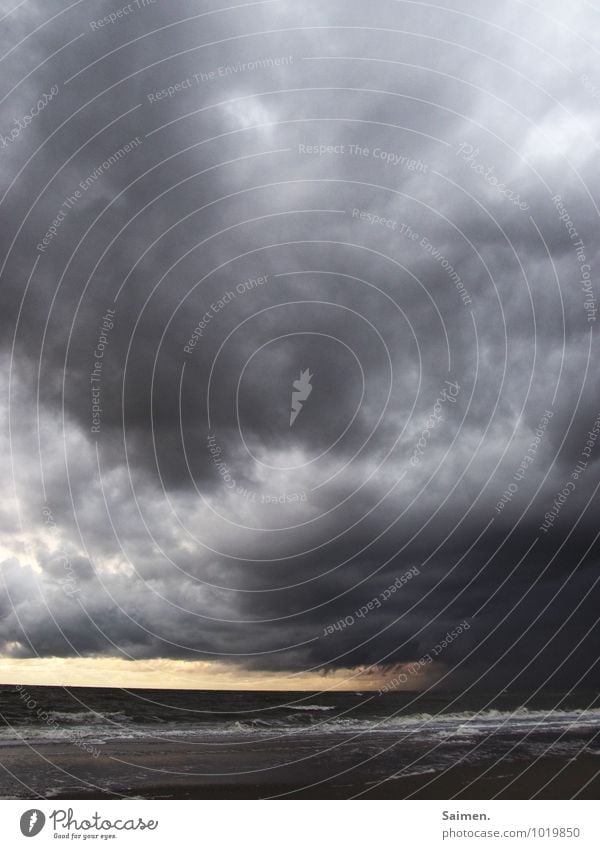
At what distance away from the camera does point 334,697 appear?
3164 inches

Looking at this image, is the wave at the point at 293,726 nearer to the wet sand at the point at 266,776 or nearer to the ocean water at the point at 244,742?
the ocean water at the point at 244,742

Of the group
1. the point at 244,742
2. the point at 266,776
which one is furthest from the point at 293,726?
the point at 266,776

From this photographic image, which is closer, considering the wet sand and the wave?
the wet sand

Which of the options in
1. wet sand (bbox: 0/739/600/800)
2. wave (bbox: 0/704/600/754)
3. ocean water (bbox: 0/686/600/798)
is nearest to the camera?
wet sand (bbox: 0/739/600/800)

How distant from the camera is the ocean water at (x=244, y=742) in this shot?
25266 mm

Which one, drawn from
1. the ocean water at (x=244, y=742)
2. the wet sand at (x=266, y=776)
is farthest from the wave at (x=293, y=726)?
the wet sand at (x=266, y=776)

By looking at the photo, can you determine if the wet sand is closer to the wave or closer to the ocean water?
the ocean water

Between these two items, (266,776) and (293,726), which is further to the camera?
(293,726)

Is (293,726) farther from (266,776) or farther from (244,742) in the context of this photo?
(266,776)

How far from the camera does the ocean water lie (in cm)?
2527

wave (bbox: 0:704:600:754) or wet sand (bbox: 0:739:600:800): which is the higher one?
wave (bbox: 0:704:600:754)

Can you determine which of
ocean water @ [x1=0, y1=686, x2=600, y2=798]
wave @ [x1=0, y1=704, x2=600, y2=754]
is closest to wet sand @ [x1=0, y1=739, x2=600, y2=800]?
ocean water @ [x1=0, y1=686, x2=600, y2=798]

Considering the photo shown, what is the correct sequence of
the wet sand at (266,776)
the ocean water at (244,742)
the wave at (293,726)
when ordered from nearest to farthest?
the wet sand at (266,776), the ocean water at (244,742), the wave at (293,726)

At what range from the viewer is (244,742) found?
36.7 meters
